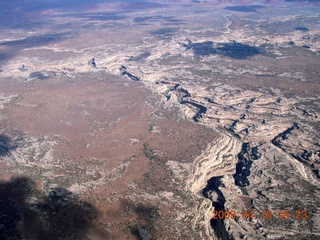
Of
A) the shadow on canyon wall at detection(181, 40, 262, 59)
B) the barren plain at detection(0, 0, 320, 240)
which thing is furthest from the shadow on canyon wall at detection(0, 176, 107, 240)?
the shadow on canyon wall at detection(181, 40, 262, 59)

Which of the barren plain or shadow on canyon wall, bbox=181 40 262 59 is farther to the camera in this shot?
shadow on canyon wall, bbox=181 40 262 59

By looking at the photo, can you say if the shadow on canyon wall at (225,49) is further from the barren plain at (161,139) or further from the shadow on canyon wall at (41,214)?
the shadow on canyon wall at (41,214)

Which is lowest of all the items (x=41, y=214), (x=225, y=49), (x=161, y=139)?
(x=225, y=49)

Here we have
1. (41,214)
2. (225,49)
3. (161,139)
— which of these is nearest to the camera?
(41,214)

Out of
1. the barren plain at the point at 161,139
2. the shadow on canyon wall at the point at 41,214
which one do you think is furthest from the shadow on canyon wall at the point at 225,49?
the shadow on canyon wall at the point at 41,214

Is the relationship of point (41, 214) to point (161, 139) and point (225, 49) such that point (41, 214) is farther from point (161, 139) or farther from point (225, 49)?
point (225, 49)

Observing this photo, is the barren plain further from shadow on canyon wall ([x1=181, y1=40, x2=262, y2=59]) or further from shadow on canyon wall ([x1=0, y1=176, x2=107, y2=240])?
shadow on canyon wall ([x1=181, y1=40, x2=262, y2=59])

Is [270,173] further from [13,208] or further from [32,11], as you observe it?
[32,11]

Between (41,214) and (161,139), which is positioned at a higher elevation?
(41,214)

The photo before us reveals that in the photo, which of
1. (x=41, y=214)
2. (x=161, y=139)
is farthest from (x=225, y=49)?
(x=41, y=214)
